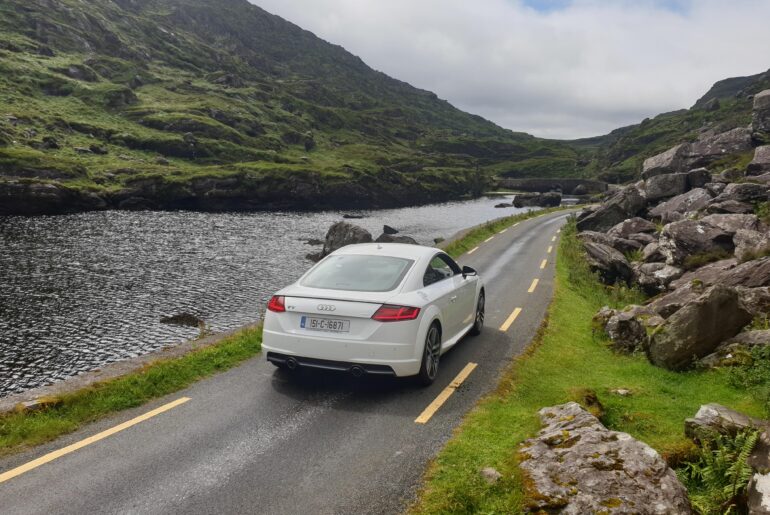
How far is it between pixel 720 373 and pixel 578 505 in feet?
19.5

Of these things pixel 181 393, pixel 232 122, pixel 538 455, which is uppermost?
pixel 232 122

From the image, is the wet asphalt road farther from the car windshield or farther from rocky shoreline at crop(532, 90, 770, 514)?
the car windshield

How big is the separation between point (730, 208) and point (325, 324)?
2508 centimetres

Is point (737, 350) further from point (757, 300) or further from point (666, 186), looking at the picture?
point (666, 186)

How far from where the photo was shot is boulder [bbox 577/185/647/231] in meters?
38.2

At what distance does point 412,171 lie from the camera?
14375 cm

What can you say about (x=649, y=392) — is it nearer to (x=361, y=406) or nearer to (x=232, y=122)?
(x=361, y=406)

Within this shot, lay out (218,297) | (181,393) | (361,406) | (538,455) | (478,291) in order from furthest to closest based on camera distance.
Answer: (218,297), (478,291), (181,393), (361,406), (538,455)

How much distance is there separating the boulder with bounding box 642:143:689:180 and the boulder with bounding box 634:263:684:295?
23.0m

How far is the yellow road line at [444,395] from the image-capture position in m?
7.59

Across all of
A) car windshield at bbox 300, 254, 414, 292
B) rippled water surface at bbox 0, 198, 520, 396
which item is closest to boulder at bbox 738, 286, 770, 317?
car windshield at bbox 300, 254, 414, 292

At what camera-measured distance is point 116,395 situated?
821 cm

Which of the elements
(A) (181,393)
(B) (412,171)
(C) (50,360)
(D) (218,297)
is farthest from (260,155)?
(A) (181,393)

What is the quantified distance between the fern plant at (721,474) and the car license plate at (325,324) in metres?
4.81
